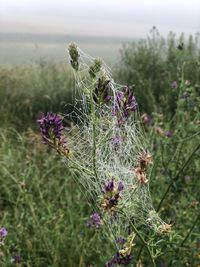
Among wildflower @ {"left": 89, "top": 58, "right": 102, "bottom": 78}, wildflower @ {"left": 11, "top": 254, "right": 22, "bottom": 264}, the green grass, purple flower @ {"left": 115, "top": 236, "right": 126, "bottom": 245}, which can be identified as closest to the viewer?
wildflower @ {"left": 89, "top": 58, "right": 102, "bottom": 78}

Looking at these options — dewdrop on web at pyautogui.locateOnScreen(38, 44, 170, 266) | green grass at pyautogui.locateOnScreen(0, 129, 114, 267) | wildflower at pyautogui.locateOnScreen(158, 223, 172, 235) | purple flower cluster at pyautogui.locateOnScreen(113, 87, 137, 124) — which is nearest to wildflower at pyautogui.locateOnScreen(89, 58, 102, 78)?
dewdrop on web at pyautogui.locateOnScreen(38, 44, 170, 266)

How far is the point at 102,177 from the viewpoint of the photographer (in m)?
1.38

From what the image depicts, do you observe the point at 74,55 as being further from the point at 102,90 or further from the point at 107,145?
the point at 107,145

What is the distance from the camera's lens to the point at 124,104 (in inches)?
51.9

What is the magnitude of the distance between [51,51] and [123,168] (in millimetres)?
6022

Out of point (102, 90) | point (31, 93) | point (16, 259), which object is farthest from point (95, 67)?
point (31, 93)

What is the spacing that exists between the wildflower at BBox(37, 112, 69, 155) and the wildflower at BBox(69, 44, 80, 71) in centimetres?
12

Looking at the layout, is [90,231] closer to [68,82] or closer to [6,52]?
[68,82]

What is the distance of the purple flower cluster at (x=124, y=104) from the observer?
1.31 m

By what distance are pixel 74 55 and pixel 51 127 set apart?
171 mm

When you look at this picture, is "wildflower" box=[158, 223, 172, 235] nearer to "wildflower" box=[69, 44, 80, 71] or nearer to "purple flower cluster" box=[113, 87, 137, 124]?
"purple flower cluster" box=[113, 87, 137, 124]

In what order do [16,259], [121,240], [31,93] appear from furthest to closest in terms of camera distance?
[31,93], [16,259], [121,240]

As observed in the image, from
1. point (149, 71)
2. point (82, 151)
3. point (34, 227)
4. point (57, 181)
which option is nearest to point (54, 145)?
Answer: point (82, 151)

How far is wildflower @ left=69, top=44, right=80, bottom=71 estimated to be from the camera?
4.02 feet
